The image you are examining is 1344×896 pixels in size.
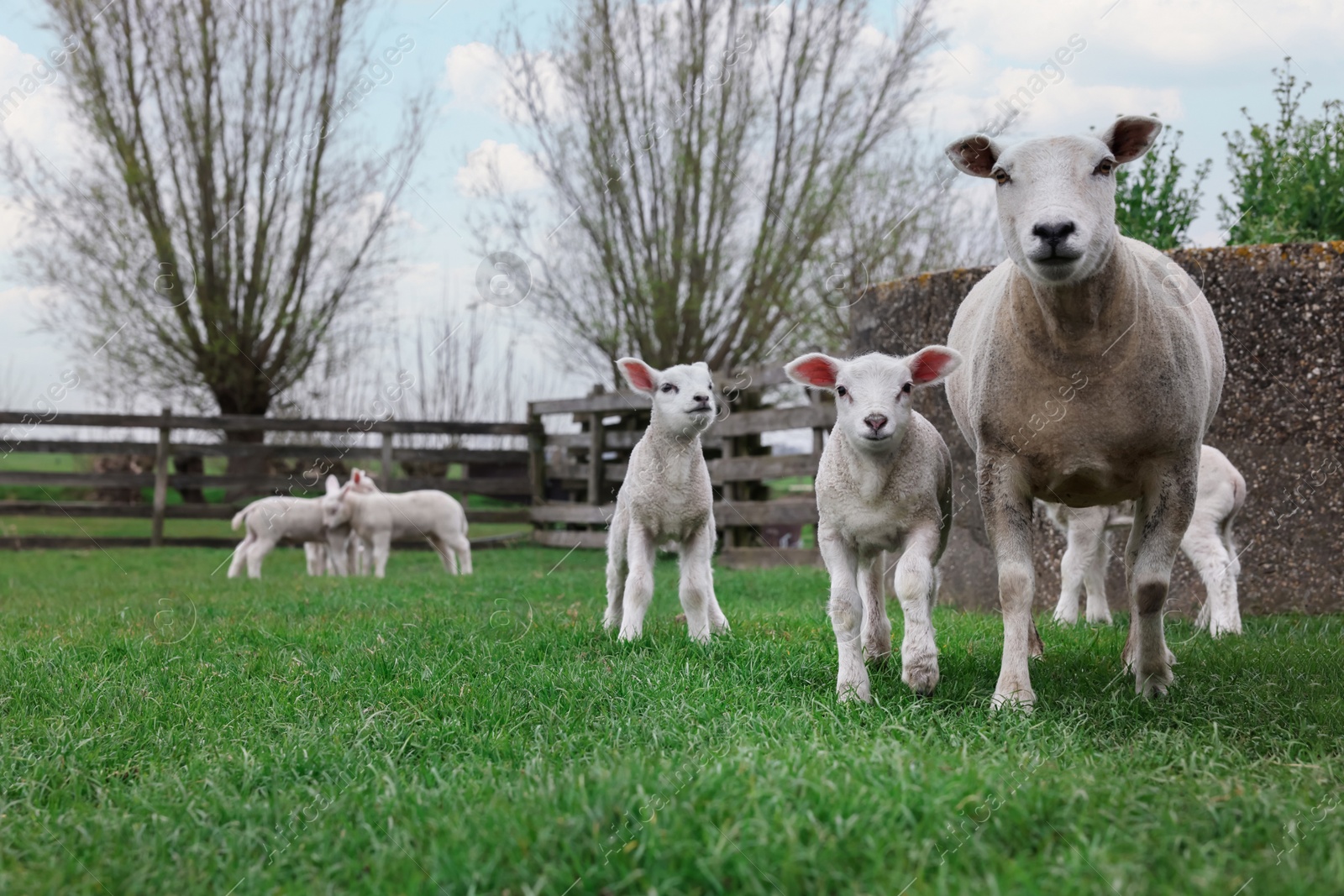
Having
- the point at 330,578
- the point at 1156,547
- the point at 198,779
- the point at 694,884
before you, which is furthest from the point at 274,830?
the point at 330,578

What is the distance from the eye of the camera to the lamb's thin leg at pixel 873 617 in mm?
4262

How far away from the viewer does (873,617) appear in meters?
4.32

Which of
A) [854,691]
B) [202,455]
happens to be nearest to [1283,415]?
[854,691]

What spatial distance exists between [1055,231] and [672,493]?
2.23 metres

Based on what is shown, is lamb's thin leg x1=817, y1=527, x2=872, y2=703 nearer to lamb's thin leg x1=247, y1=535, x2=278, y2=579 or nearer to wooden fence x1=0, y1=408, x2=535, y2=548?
lamb's thin leg x1=247, y1=535, x2=278, y2=579

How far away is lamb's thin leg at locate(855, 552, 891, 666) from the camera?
4.26 metres

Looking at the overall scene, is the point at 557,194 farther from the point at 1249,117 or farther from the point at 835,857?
the point at 835,857

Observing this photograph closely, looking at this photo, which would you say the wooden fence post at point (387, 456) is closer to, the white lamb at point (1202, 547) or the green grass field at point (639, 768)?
the green grass field at point (639, 768)

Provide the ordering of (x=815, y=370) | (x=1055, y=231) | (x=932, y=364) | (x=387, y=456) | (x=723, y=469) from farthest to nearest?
(x=387, y=456) → (x=723, y=469) → (x=815, y=370) → (x=932, y=364) → (x=1055, y=231)

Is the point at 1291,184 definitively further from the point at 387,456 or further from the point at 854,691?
the point at 387,456

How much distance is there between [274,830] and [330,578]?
7.27 m

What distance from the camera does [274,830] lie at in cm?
253

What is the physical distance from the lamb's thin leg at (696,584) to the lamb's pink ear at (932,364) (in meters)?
1.36

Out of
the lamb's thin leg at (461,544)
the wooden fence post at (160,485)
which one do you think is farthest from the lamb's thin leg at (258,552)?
the wooden fence post at (160,485)
